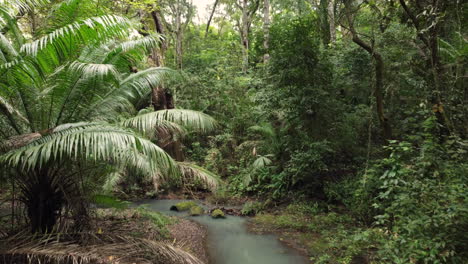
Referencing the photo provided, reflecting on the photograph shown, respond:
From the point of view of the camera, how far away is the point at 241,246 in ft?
18.0

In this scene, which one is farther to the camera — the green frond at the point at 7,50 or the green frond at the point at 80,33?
the green frond at the point at 7,50

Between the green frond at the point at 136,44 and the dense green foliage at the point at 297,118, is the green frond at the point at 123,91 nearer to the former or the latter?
the dense green foliage at the point at 297,118

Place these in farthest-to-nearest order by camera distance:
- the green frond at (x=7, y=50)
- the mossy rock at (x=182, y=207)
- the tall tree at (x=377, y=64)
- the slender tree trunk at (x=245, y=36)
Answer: the slender tree trunk at (x=245, y=36) → the mossy rock at (x=182, y=207) → the tall tree at (x=377, y=64) → the green frond at (x=7, y=50)

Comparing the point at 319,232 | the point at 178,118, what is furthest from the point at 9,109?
the point at 319,232

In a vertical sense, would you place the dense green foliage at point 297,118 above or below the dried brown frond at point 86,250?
above

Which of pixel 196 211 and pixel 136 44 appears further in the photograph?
pixel 196 211

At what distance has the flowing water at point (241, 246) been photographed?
16.0 ft

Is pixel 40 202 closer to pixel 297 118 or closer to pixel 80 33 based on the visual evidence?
pixel 80 33

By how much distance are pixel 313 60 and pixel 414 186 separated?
4.21 metres

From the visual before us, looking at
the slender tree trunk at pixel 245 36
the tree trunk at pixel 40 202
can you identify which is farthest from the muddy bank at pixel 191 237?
the slender tree trunk at pixel 245 36

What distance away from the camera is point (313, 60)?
6.88m

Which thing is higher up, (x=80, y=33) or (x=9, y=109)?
(x=80, y=33)

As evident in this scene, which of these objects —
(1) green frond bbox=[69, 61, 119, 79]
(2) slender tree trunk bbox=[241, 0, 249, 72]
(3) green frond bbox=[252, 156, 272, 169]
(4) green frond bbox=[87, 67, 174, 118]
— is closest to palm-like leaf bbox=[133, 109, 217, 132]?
(4) green frond bbox=[87, 67, 174, 118]

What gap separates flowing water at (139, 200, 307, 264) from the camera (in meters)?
4.87
